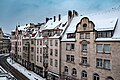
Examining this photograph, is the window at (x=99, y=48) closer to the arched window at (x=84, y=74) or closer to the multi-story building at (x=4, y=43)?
the arched window at (x=84, y=74)

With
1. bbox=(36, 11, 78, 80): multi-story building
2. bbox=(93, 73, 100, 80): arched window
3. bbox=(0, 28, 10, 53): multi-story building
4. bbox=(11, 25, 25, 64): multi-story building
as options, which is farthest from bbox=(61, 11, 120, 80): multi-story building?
bbox=(0, 28, 10, 53): multi-story building

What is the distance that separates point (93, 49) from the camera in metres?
43.2

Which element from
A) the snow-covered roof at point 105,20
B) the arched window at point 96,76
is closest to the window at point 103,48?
the snow-covered roof at point 105,20

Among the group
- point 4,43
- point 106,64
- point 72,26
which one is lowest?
point 106,64

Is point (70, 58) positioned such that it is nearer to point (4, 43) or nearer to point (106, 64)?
point (106, 64)

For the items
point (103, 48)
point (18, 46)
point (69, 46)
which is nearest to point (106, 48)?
point (103, 48)

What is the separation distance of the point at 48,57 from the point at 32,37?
691 inches

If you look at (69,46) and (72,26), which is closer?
(69,46)

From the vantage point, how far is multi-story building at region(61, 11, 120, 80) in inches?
1538

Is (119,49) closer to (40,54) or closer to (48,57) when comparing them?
(48,57)

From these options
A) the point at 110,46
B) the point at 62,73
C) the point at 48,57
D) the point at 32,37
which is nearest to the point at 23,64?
the point at 32,37

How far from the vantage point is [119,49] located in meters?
37.5

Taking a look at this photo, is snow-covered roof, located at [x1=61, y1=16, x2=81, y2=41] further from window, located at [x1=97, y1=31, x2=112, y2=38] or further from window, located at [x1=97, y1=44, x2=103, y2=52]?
window, located at [x1=97, y1=44, x2=103, y2=52]

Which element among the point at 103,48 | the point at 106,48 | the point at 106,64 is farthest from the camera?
the point at 103,48
